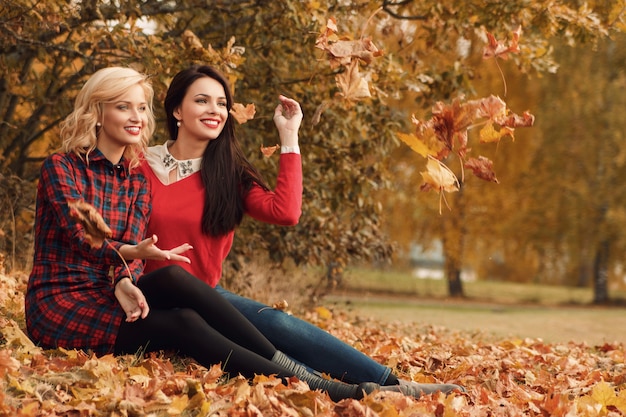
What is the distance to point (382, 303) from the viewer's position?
15.6 meters

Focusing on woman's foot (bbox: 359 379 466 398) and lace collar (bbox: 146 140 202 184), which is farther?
→ lace collar (bbox: 146 140 202 184)

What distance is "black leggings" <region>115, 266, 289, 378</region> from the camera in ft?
10.2

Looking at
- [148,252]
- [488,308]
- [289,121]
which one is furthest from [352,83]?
[488,308]

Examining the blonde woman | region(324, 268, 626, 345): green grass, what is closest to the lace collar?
the blonde woman

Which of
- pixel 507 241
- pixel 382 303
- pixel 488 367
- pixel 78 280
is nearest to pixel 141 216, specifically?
pixel 78 280

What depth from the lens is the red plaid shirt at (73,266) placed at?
3.20m

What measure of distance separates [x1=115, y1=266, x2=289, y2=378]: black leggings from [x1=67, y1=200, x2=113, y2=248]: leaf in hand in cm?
28

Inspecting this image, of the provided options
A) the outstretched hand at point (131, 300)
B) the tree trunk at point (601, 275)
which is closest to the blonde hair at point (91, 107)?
the outstretched hand at point (131, 300)

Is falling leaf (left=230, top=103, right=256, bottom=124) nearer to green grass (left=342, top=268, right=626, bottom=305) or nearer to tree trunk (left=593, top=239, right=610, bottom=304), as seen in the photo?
green grass (left=342, top=268, right=626, bottom=305)

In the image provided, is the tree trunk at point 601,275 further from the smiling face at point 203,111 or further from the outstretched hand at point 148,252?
the outstretched hand at point 148,252

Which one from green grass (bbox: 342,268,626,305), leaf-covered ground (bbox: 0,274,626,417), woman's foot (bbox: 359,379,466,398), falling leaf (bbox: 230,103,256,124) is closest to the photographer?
leaf-covered ground (bbox: 0,274,626,417)

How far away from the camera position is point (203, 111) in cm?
375

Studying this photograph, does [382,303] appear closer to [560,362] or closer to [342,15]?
[342,15]

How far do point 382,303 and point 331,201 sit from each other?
878 cm
